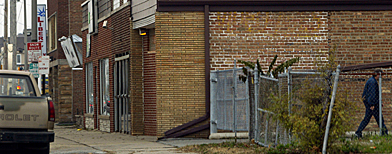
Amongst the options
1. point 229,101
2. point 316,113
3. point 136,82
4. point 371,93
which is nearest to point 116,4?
point 136,82

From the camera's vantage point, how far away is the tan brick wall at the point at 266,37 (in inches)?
563

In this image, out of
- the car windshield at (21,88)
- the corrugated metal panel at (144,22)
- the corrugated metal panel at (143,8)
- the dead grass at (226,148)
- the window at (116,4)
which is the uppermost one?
the window at (116,4)

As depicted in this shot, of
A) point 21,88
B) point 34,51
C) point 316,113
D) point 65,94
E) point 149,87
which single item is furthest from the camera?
point 65,94

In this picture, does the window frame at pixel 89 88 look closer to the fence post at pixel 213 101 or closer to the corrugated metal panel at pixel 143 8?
the corrugated metal panel at pixel 143 8

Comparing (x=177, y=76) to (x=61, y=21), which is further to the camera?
(x=61, y=21)

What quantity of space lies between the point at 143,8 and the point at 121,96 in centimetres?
372

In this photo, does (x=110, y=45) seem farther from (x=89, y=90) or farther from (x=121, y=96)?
(x=89, y=90)

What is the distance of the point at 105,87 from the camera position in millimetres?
20453

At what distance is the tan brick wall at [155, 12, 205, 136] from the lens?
14.2m

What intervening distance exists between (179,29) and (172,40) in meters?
0.34

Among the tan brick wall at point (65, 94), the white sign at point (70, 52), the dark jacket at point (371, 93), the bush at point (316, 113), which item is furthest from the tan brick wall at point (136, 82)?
the tan brick wall at point (65, 94)

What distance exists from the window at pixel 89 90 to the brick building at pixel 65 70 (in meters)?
4.42

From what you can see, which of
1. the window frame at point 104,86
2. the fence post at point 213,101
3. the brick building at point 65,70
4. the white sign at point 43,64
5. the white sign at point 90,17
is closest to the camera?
the fence post at point 213,101

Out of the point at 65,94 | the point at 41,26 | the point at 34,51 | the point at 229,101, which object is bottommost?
the point at 65,94
